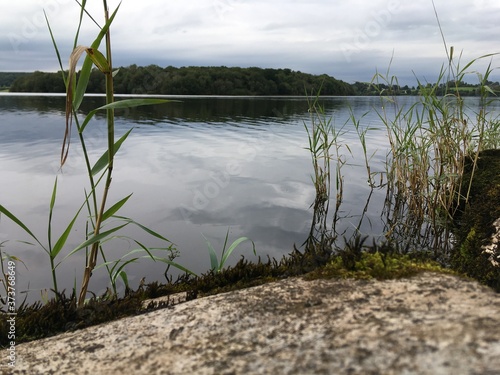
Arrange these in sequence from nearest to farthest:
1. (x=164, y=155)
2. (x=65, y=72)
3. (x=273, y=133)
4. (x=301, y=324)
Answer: (x=301, y=324) → (x=65, y=72) → (x=164, y=155) → (x=273, y=133)

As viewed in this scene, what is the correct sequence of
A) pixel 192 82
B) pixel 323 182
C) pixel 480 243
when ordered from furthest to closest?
pixel 192 82 → pixel 323 182 → pixel 480 243

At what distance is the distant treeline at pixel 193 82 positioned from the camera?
53.0 metres

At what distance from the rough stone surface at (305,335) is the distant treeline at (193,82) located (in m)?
50.4

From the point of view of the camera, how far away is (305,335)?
1.70 m

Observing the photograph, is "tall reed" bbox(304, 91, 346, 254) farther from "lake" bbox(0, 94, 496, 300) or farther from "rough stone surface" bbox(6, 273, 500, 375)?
"rough stone surface" bbox(6, 273, 500, 375)

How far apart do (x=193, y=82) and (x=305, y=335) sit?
5797 cm

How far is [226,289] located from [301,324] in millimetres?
1131

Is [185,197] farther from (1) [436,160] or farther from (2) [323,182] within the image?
(1) [436,160]

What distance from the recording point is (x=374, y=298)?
6.55 feet

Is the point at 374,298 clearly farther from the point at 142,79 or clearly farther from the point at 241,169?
the point at 142,79

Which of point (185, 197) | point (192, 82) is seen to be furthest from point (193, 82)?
point (185, 197)

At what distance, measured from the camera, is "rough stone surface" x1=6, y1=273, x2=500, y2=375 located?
141 cm

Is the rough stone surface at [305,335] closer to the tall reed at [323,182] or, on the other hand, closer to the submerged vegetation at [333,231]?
the submerged vegetation at [333,231]

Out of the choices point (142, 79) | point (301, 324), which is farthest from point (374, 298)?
point (142, 79)
